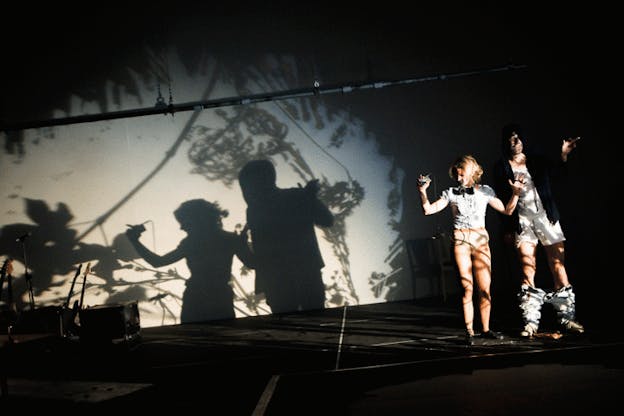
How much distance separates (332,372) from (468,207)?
5.18ft

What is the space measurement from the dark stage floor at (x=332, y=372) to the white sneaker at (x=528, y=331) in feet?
0.23

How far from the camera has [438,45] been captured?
20.4 feet

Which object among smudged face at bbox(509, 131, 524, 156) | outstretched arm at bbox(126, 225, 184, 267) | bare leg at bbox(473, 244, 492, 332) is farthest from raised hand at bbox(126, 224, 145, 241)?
smudged face at bbox(509, 131, 524, 156)

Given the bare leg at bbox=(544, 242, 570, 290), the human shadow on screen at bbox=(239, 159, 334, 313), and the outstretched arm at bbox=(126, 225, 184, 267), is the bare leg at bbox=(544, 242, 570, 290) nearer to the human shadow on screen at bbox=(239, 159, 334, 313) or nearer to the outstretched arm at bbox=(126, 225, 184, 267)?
the human shadow on screen at bbox=(239, 159, 334, 313)

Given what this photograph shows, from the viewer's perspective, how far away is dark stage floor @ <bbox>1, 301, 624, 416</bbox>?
2.29m

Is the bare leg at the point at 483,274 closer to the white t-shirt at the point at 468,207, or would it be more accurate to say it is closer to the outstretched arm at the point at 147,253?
the white t-shirt at the point at 468,207

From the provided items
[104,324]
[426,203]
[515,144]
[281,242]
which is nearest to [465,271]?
[426,203]

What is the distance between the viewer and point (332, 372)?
296 cm

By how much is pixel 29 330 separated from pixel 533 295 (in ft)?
13.2

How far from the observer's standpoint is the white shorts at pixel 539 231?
11.7 feet

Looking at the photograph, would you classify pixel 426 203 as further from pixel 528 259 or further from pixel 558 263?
pixel 558 263

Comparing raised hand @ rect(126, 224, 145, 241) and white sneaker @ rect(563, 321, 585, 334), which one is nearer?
white sneaker @ rect(563, 321, 585, 334)

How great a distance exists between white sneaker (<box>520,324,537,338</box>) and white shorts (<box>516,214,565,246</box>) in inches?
24.5

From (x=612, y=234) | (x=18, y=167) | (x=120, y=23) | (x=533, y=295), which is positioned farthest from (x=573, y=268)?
(x=18, y=167)
